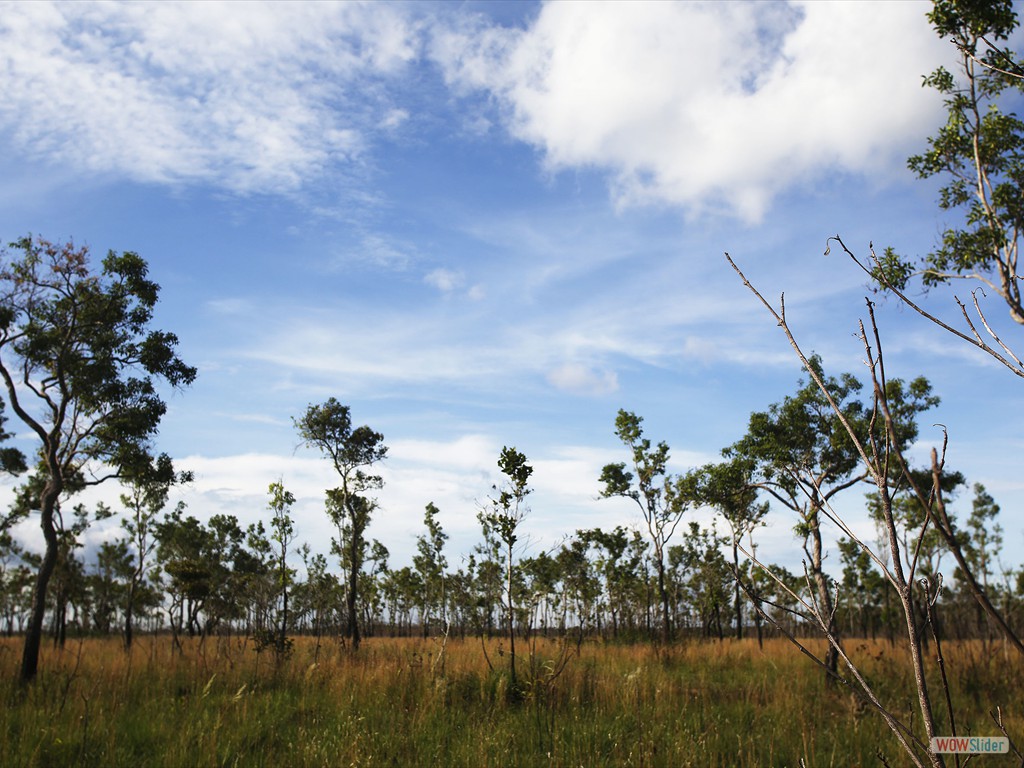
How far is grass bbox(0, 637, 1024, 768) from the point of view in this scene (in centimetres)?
635

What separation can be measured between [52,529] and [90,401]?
2615 millimetres

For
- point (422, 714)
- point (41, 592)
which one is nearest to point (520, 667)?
point (422, 714)

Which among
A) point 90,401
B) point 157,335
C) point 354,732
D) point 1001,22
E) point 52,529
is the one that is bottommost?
point 354,732

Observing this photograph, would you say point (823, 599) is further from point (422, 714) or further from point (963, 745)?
point (963, 745)

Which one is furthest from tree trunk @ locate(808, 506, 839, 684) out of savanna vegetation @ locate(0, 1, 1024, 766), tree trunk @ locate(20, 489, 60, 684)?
tree trunk @ locate(20, 489, 60, 684)

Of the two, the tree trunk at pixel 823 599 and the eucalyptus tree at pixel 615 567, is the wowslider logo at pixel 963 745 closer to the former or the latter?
the tree trunk at pixel 823 599

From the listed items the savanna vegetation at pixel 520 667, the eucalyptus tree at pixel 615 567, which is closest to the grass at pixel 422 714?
the savanna vegetation at pixel 520 667

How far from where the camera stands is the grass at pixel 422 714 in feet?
20.8

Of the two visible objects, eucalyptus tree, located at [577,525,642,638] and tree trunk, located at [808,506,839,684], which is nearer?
tree trunk, located at [808,506,839,684]

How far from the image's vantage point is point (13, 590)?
4247 cm

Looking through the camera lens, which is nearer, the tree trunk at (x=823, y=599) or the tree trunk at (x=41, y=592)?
the tree trunk at (x=823, y=599)

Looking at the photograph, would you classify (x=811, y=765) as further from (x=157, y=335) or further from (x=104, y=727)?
(x=157, y=335)

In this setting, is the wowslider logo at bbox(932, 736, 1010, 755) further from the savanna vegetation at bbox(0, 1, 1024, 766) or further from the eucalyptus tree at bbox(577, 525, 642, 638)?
the eucalyptus tree at bbox(577, 525, 642, 638)

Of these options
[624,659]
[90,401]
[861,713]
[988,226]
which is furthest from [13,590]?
[988,226]
